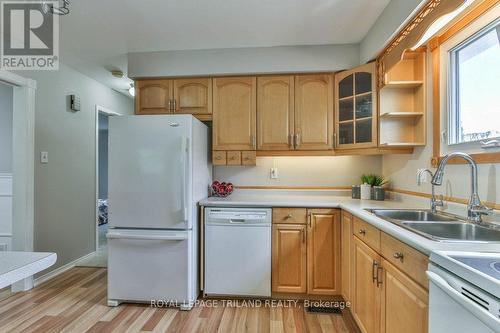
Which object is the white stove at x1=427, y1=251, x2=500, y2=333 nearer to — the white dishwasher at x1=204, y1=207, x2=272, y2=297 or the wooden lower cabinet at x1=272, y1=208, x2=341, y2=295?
the wooden lower cabinet at x1=272, y1=208, x2=341, y2=295

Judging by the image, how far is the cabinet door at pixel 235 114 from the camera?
8.70 ft

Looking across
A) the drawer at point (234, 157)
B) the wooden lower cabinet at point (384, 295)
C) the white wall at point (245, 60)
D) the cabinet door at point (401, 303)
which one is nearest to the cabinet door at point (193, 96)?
the white wall at point (245, 60)

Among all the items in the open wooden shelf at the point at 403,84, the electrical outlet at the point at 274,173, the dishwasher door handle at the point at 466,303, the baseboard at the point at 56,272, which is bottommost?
the baseboard at the point at 56,272

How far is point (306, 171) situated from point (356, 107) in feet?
2.74

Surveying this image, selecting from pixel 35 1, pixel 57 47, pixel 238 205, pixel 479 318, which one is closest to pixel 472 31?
pixel 479 318

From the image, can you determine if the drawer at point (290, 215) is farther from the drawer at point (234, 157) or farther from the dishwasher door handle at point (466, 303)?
the dishwasher door handle at point (466, 303)

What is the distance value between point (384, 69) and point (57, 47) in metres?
3.09

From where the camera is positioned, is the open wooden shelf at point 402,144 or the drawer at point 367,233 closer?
the drawer at point 367,233

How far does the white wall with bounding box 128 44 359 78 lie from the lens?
8.43 feet

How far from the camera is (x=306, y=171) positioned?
9.49 feet

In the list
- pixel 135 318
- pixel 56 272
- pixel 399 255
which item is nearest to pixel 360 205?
pixel 399 255

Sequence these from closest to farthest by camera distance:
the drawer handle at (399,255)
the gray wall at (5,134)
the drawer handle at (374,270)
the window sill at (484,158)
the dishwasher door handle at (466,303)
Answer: the dishwasher door handle at (466,303)
the drawer handle at (399,255)
the window sill at (484,158)
the drawer handle at (374,270)
the gray wall at (5,134)

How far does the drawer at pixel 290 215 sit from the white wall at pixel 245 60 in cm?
136

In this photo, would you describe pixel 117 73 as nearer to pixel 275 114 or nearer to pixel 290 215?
pixel 275 114
